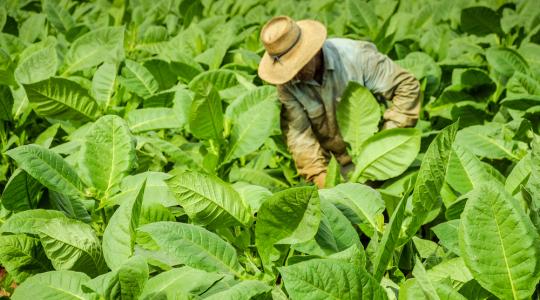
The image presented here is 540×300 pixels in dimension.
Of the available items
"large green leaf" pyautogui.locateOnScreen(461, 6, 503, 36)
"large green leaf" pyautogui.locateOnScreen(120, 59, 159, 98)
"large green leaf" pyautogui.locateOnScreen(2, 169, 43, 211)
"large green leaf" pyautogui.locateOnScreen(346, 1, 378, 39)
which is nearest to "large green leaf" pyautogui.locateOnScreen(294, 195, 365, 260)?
"large green leaf" pyautogui.locateOnScreen(2, 169, 43, 211)

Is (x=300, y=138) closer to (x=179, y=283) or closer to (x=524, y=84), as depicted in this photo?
(x=524, y=84)

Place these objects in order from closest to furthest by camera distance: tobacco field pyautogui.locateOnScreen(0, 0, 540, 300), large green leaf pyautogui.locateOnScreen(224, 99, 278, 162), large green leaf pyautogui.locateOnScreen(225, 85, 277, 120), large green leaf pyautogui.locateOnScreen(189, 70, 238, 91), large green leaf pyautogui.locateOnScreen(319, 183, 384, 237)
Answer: tobacco field pyautogui.locateOnScreen(0, 0, 540, 300)
large green leaf pyautogui.locateOnScreen(319, 183, 384, 237)
large green leaf pyautogui.locateOnScreen(224, 99, 278, 162)
large green leaf pyautogui.locateOnScreen(225, 85, 277, 120)
large green leaf pyautogui.locateOnScreen(189, 70, 238, 91)

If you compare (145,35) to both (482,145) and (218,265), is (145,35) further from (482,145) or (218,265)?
(218,265)

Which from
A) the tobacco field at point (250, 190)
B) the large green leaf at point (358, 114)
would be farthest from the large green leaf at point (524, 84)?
the large green leaf at point (358, 114)

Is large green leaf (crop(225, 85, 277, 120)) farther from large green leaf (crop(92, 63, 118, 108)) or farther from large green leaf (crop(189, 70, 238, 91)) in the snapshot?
large green leaf (crop(92, 63, 118, 108))

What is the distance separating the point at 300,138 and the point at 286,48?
0.49 metres

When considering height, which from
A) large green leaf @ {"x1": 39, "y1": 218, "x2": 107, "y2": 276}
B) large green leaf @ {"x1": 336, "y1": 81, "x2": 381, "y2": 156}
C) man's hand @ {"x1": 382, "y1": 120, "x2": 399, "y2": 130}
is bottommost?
man's hand @ {"x1": 382, "y1": 120, "x2": 399, "y2": 130}

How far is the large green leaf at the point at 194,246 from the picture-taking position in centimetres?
139

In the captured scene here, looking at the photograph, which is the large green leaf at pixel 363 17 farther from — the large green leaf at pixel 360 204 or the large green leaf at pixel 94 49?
the large green leaf at pixel 360 204

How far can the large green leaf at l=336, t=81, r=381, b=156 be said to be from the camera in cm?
242

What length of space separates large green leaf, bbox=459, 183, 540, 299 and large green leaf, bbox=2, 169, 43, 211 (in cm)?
131

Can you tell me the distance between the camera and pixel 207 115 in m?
2.19

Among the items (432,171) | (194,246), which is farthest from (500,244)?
(194,246)

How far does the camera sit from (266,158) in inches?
109
